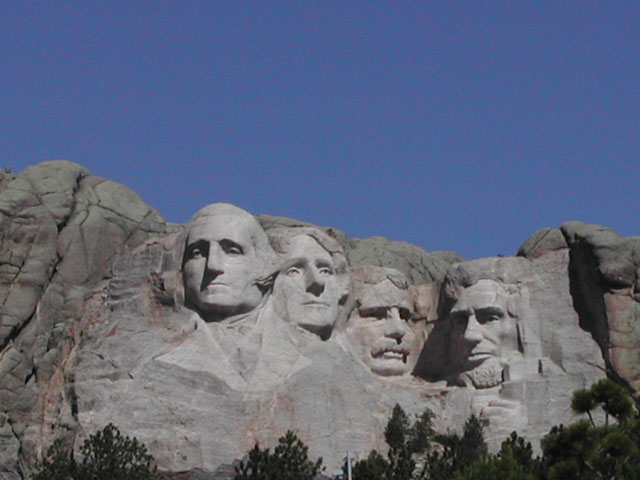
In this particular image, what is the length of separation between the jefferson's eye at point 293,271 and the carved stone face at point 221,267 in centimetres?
72

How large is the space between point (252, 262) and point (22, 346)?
5021mm

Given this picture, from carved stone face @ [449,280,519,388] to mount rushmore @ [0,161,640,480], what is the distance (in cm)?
4

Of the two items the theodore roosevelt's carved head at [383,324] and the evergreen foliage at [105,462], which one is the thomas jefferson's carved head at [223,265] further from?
the evergreen foliage at [105,462]

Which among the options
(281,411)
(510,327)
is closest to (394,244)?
(510,327)

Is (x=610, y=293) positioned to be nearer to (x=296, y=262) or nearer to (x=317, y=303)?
(x=317, y=303)

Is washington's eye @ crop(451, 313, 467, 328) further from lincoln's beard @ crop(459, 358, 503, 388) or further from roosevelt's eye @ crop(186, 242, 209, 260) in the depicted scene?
roosevelt's eye @ crop(186, 242, 209, 260)

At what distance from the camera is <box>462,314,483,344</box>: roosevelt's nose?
37.8 meters

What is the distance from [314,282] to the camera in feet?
124

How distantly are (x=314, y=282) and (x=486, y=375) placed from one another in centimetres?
403

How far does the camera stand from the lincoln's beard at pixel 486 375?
124 ft

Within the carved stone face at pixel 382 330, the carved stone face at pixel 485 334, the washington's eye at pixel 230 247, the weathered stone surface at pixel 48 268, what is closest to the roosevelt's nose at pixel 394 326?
the carved stone face at pixel 382 330

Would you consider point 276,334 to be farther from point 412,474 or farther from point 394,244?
point 394,244

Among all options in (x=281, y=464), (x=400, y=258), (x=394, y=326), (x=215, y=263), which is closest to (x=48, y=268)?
(x=215, y=263)

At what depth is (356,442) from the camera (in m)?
35.8
